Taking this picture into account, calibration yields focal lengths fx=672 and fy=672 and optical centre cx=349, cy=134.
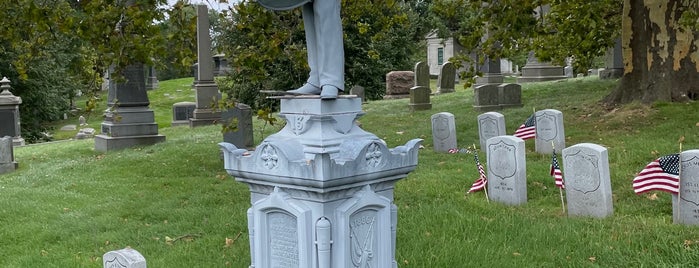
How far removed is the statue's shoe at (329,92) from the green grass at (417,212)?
1.98 meters

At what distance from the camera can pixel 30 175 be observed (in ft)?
38.8

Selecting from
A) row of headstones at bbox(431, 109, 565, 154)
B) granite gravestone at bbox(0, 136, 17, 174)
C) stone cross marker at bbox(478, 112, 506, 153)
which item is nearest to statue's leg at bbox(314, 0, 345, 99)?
row of headstones at bbox(431, 109, 565, 154)

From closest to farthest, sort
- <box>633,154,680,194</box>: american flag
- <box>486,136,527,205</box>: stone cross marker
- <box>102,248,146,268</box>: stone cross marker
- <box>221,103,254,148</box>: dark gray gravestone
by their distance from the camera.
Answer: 1. <box>102,248,146,268</box>: stone cross marker
2. <box>633,154,680,194</box>: american flag
3. <box>486,136,527,205</box>: stone cross marker
4. <box>221,103,254,148</box>: dark gray gravestone

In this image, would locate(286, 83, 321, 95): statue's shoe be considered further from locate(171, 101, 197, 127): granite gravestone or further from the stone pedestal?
locate(171, 101, 197, 127): granite gravestone

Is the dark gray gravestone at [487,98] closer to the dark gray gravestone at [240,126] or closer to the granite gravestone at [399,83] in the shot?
the dark gray gravestone at [240,126]

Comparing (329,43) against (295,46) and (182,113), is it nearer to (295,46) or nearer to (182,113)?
(295,46)

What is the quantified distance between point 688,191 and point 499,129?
475cm

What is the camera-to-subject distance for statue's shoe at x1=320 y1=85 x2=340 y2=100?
164 inches

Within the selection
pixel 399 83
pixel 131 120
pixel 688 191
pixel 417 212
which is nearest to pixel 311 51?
pixel 417 212

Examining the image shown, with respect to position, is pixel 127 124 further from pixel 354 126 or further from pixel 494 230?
pixel 354 126

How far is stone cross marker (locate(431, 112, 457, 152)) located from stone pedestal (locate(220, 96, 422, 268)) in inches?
288

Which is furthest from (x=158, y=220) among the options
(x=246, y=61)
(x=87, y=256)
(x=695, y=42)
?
(x=695, y=42)

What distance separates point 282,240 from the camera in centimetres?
432

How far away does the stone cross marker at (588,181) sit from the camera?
6.97 m
